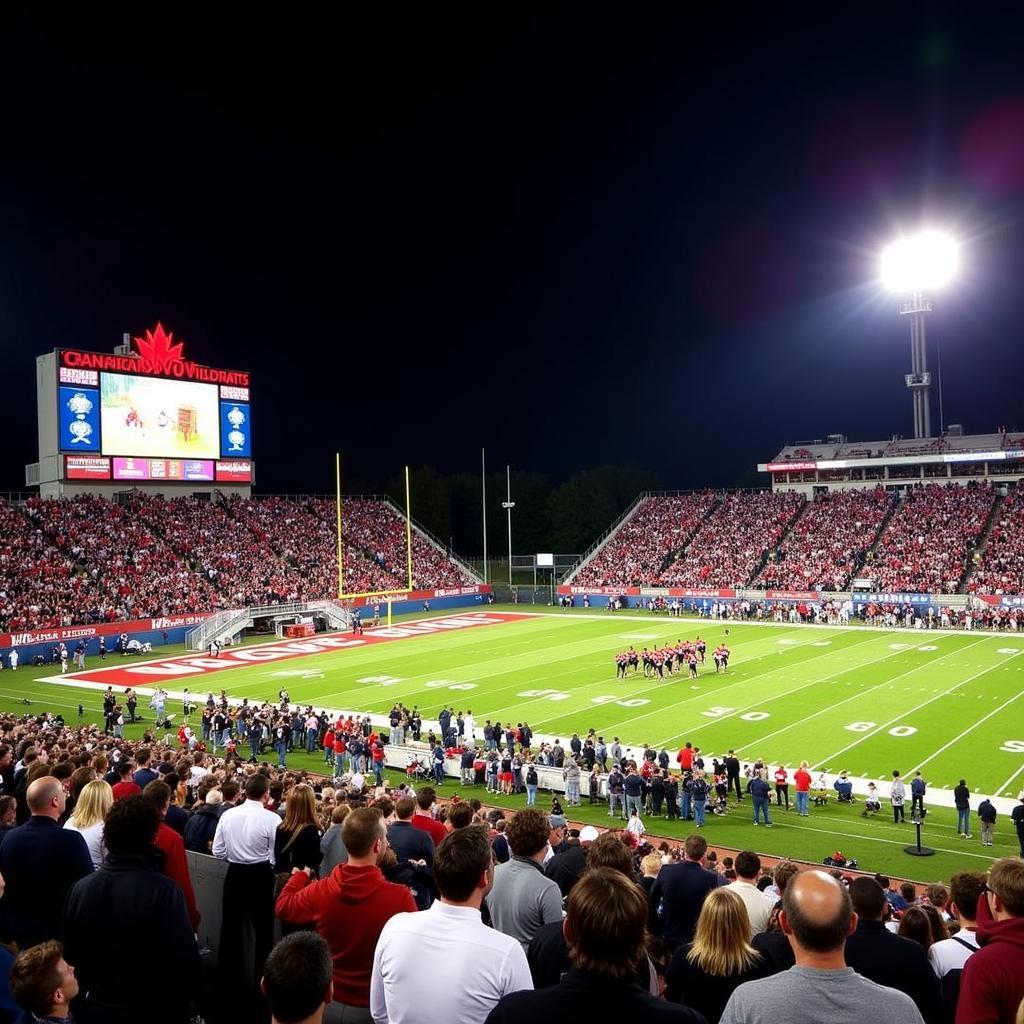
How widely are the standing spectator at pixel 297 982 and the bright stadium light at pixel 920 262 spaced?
204ft

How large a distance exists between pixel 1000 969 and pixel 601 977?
69.8 inches

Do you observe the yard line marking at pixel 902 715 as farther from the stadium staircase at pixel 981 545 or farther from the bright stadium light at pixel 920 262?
the bright stadium light at pixel 920 262

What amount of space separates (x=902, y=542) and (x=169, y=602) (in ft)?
129

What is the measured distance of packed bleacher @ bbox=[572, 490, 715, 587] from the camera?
191ft

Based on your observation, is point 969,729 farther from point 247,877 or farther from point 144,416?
point 144,416

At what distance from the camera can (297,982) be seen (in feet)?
9.22

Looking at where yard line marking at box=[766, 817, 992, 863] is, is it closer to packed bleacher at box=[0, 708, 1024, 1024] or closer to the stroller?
the stroller

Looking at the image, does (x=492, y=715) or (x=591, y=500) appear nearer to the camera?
(x=492, y=715)

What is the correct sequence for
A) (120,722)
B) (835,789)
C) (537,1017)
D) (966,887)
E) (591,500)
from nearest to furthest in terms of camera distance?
(537,1017) → (966,887) → (835,789) → (120,722) → (591,500)

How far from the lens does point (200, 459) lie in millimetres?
51719

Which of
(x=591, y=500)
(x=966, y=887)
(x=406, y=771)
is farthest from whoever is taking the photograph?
(x=591, y=500)

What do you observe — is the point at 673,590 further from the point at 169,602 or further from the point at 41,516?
the point at 41,516

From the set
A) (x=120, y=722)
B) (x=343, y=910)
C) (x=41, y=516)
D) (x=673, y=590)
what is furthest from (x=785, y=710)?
(x=41, y=516)

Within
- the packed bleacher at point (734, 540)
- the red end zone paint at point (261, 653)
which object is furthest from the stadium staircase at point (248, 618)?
the packed bleacher at point (734, 540)
